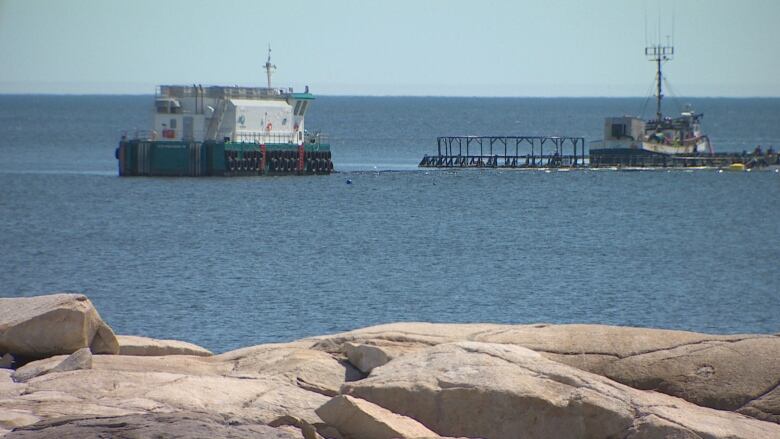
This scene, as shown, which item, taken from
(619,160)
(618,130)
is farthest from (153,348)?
(619,160)

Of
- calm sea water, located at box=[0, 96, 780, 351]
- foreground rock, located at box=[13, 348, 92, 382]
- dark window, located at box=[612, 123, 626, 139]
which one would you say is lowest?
calm sea water, located at box=[0, 96, 780, 351]

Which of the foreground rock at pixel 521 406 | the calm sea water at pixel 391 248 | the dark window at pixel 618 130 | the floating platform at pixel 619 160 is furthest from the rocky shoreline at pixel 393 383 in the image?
the dark window at pixel 618 130

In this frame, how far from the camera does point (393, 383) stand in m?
11.1

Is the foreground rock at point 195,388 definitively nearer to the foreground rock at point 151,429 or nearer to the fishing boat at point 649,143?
the foreground rock at point 151,429

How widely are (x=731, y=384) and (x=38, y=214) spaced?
158 ft

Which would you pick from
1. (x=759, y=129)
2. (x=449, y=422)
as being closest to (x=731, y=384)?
(x=449, y=422)

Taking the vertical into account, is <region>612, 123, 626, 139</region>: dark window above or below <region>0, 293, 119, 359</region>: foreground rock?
above

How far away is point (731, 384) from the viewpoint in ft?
39.2

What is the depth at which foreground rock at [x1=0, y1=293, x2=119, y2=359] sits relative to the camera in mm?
12383

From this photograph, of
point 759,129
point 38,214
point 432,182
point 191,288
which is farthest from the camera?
point 759,129

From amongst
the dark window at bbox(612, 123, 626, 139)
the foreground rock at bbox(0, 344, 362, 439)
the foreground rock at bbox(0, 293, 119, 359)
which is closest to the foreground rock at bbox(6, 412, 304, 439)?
the foreground rock at bbox(0, 344, 362, 439)

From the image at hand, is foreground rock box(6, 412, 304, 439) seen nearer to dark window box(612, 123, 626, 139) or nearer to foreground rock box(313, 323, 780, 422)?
foreground rock box(313, 323, 780, 422)

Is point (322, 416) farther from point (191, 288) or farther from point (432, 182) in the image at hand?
point (432, 182)

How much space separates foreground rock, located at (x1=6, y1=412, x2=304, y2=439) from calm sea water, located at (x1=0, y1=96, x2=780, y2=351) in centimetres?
1467
